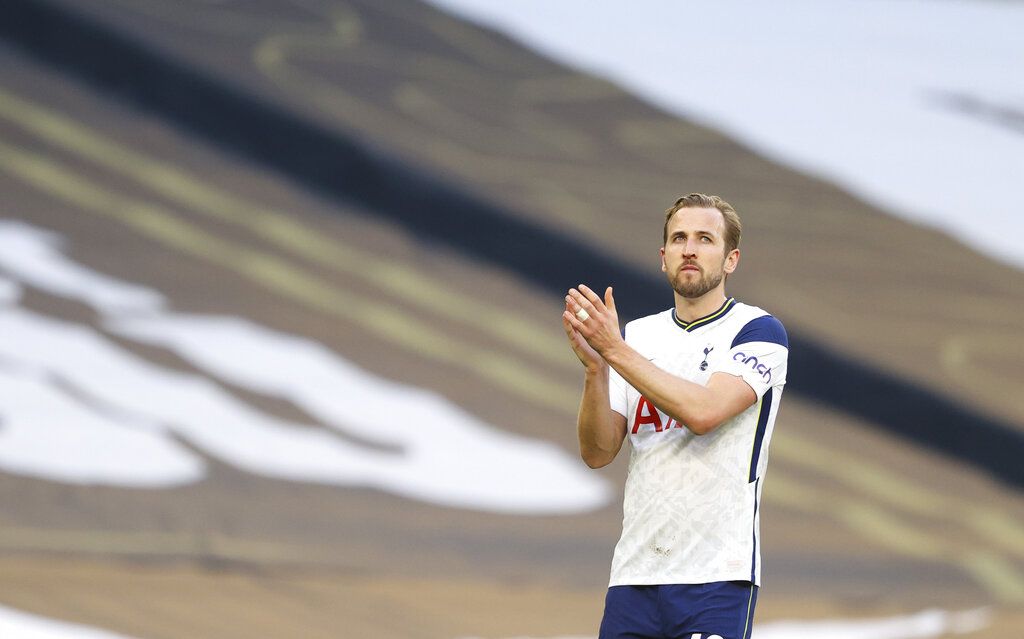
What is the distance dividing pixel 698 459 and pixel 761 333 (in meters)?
0.19

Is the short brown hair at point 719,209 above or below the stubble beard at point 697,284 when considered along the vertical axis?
above

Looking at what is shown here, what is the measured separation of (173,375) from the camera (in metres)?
4.68

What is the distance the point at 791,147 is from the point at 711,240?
3768 mm

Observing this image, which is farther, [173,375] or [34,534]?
[173,375]

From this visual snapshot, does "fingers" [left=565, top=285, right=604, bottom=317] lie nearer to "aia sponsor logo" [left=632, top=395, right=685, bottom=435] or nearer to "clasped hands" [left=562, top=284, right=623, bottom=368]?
"clasped hands" [left=562, top=284, right=623, bottom=368]

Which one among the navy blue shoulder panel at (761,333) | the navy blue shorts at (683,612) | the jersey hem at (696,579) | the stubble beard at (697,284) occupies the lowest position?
the navy blue shorts at (683,612)

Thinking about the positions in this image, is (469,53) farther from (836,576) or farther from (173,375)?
(836,576)

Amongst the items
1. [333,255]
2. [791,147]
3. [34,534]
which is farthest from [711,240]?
[791,147]

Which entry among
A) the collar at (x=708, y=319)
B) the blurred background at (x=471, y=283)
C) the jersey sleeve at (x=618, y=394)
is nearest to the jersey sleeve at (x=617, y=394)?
the jersey sleeve at (x=618, y=394)

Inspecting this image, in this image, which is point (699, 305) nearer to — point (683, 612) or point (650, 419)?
point (650, 419)

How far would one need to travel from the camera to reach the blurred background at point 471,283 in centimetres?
450

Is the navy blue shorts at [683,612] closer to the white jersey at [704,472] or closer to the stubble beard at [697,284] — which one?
the white jersey at [704,472]

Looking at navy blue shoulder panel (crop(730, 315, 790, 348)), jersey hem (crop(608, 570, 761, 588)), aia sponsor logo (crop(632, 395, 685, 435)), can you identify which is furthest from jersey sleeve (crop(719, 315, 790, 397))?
jersey hem (crop(608, 570, 761, 588))

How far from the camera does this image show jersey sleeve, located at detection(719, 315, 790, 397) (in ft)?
5.93
